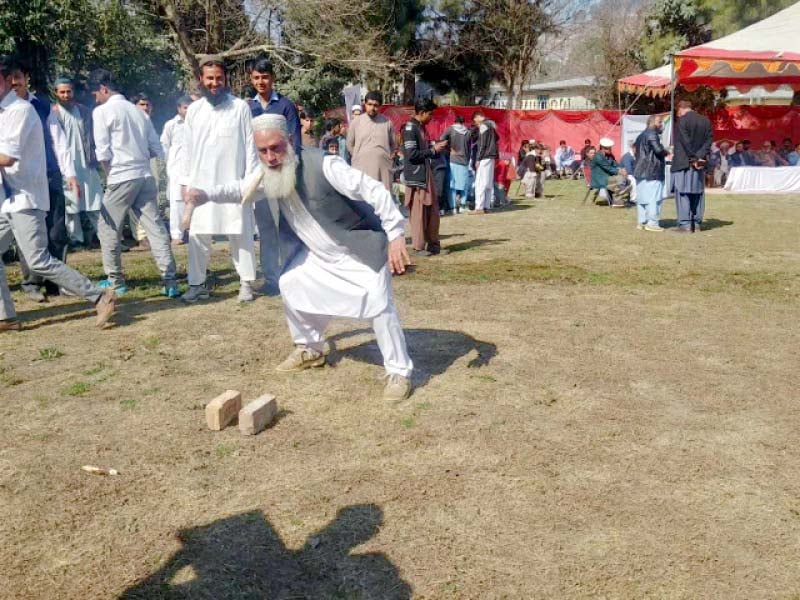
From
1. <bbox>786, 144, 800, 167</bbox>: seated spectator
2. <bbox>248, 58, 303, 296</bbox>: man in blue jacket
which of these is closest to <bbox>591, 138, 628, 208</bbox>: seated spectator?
<bbox>786, 144, 800, 167</bbox>: seated spectator

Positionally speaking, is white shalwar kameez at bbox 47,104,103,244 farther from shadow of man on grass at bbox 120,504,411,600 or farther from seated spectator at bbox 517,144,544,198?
seated spectator at bbox 517,144,544,198

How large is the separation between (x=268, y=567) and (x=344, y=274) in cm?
201

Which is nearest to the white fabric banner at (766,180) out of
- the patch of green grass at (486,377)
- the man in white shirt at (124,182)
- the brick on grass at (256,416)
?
the man in white shirt at (124,182)

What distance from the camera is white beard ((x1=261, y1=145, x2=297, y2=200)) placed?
4312 mm

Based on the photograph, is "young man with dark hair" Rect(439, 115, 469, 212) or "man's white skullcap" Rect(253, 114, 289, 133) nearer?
"man's white skullcap" Rect(253, 114, 289, 133)

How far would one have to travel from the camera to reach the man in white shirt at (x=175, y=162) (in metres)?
8.51

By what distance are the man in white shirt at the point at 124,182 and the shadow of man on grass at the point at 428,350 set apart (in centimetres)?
201

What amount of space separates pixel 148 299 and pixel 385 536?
4488 mm

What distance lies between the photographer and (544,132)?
24.0 meters

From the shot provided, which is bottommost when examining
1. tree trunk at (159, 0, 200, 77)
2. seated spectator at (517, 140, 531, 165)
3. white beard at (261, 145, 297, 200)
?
seated spectator at (517, 140, 531, 165)

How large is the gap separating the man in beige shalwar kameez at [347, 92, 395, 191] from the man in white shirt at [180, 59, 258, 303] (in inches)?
109

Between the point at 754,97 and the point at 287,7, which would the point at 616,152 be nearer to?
the point at 287,7

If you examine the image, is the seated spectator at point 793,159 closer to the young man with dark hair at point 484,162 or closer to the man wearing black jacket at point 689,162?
the young man with dark hair at point 484,162

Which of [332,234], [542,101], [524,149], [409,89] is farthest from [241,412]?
[542,101]
